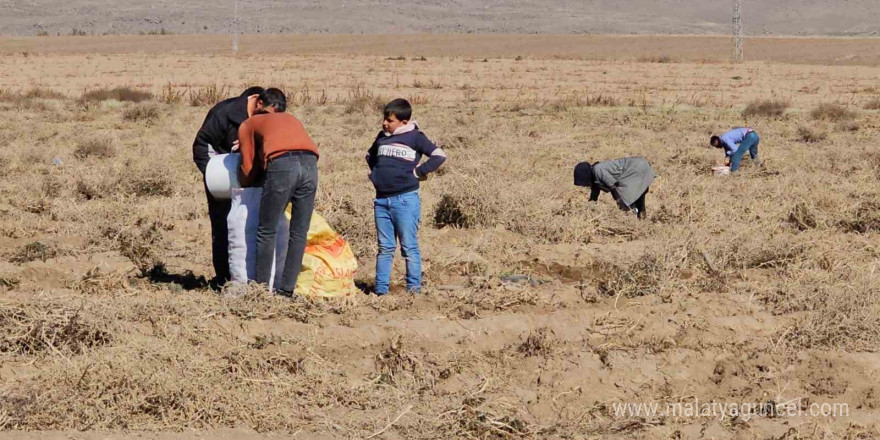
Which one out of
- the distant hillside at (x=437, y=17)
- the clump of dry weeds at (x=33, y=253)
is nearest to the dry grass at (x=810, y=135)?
the clump of dry weeds at (x=33, y=253)

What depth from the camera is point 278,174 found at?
6531 millimetres

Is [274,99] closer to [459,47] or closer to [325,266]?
[325,266]

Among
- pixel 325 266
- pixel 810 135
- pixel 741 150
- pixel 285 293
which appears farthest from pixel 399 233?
pixel 810 135

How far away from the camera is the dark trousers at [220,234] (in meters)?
7.18

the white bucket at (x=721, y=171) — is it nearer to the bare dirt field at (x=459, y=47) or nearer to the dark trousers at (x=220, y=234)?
the dark trousers at (x=220, y=234)

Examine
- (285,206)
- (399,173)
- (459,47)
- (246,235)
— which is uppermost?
(459,47)

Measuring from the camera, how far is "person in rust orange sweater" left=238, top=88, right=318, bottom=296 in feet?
21.5

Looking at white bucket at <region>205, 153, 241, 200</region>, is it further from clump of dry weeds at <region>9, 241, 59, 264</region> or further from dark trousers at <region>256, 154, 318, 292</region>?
clump of dry weeds at <region>9, 241, 59, 264</region>

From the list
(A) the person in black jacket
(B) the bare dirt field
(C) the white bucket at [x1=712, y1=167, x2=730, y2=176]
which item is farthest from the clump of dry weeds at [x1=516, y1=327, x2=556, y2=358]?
(B) the bare dirt field

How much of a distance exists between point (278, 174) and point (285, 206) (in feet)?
0.75

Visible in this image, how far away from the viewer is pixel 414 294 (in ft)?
24.1

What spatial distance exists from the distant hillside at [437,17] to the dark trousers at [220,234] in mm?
107408

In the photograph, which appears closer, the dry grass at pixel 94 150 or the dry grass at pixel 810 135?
the dry grass at pixel 94 150

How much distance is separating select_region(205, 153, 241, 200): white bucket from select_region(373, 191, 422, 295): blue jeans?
1092 mm
